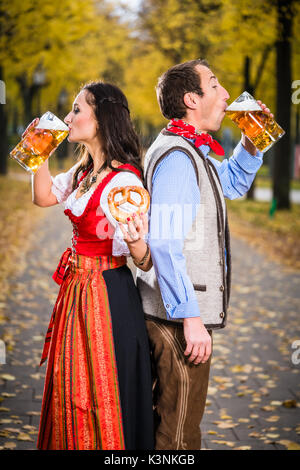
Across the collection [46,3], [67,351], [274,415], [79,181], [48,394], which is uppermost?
[46,3]

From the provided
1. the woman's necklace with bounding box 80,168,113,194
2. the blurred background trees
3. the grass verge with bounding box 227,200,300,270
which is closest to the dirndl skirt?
the woman's necklace with bounding box 80,168,113,194

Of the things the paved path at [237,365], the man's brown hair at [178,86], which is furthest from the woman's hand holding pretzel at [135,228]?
the paved path at [237,365]

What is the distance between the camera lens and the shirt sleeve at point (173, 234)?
240 centimetres

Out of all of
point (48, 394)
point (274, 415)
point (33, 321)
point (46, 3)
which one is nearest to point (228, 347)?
point (274, 415)

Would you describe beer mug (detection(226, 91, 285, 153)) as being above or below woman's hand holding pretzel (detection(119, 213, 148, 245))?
above

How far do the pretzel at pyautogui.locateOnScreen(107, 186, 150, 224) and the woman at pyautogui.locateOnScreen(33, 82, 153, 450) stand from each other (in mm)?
169

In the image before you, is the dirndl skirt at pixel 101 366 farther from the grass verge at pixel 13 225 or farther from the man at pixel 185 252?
the grass verge at pixel 13 225

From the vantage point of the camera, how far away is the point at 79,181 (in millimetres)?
2785

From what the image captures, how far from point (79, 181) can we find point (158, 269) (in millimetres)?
638

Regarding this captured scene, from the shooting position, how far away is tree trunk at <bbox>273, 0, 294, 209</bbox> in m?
13.8

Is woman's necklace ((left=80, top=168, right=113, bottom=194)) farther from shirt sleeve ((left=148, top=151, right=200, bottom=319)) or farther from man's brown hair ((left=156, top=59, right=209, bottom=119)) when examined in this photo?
man's brown hair ((left=156, top=59, right=209, bottom=119))

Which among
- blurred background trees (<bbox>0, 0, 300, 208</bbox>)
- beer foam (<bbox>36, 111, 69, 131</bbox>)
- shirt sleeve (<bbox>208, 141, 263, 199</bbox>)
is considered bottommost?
shirt sleeve (<bbox>208, 141, 263, 199</bbox>)

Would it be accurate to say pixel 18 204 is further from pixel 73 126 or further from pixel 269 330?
pixel 73 126

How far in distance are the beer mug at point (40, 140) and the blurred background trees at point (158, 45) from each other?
826 mm
